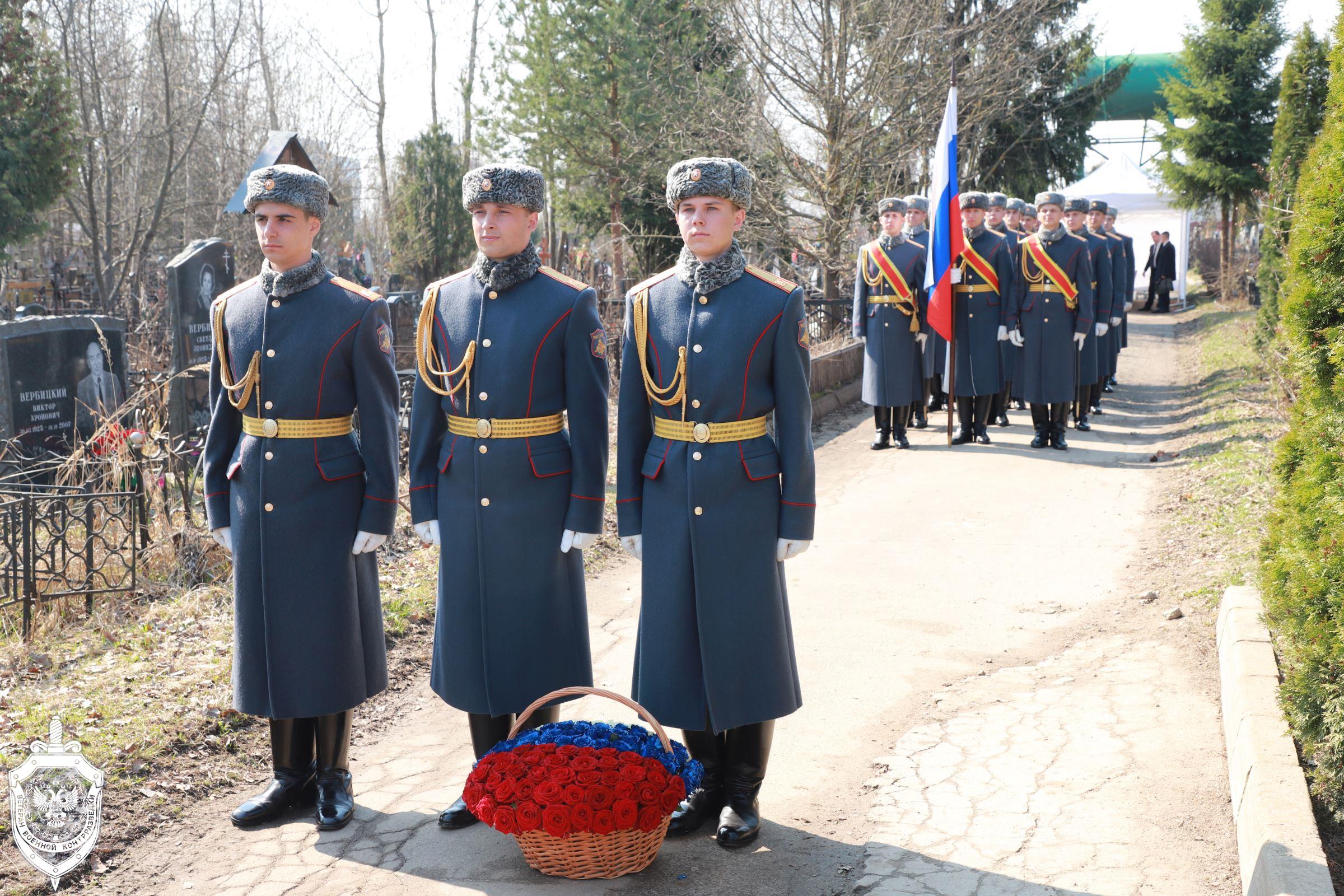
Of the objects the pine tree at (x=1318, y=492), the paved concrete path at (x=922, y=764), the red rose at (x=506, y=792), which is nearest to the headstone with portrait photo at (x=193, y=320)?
the paved concrete path at (x=922, y=764)

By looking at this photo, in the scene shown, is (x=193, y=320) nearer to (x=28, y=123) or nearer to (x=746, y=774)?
(x=28, y=123)

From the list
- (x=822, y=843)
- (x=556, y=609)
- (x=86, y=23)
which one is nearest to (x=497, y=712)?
(x=556, y=609)

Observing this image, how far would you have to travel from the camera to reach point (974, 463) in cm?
952

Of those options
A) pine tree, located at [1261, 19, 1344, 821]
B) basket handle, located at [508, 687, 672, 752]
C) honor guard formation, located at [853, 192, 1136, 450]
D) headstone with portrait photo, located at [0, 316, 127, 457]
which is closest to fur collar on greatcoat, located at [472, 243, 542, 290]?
basket handle, located at [508, 687, 672, 752]

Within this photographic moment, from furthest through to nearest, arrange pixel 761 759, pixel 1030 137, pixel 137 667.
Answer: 1. pixel 1030 137
2. pixel 137 667
3. pixel 761 759

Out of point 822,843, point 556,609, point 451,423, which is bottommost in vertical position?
A: point 822,843

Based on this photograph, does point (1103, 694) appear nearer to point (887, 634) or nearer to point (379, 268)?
point (887, 634)

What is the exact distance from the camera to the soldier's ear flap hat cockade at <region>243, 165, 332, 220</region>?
3.57 meters

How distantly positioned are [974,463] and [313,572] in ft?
22.3

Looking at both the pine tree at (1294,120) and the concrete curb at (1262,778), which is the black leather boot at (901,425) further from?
the pine tree at (1294,120)

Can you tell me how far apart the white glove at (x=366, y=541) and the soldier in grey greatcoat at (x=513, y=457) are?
0.20 m

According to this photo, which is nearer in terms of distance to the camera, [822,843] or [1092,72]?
[822,843]

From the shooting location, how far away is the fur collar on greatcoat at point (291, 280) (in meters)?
3.70

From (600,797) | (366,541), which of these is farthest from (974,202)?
(600,797)
